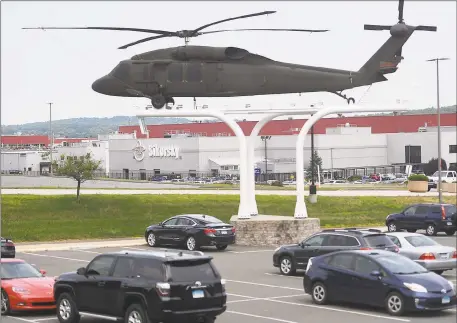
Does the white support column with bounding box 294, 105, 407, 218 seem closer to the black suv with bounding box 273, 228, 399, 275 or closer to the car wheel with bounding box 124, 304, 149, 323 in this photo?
the black suv with bounding box 273, 228, 399, 275

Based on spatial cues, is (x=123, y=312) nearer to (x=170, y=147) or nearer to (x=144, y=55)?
(x=144, y=55)

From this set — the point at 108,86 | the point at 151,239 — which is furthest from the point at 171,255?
the point at 151,239

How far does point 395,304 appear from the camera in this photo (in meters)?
14.9

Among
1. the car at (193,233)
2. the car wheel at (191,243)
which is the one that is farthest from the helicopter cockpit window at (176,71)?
the car wheel at (191,243)

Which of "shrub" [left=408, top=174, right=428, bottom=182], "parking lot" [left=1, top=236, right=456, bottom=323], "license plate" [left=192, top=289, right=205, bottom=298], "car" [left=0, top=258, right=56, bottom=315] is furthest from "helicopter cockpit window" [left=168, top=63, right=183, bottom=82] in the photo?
"license plate" [left=192, top=289, right=205, bottom=298]

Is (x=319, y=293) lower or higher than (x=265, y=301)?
higher

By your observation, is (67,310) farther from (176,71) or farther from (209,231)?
(209,231)

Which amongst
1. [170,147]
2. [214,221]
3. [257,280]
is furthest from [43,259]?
[170,147]

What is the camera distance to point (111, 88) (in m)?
30.8

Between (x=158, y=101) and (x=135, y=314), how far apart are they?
17.8 meters

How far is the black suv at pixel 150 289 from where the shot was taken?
1316 cm

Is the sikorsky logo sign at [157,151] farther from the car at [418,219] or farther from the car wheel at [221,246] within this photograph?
the car wheel at [221,246]

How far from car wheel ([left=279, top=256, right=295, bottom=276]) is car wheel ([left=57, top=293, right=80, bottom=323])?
8393 millimetres

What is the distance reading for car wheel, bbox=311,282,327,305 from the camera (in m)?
16.8
